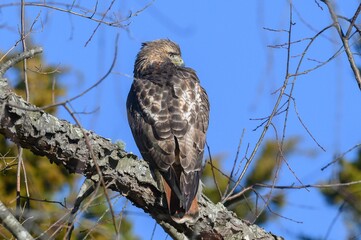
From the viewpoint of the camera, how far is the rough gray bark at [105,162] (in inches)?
162

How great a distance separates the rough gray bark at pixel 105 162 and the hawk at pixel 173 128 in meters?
0.10

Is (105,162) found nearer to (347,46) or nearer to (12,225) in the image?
(12,225)

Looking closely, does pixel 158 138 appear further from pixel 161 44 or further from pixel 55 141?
pixel 161 44

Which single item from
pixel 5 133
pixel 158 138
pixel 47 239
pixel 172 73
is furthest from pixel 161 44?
pixel 47 239

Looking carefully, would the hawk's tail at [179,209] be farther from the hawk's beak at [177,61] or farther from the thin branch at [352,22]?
the hawk's beak at [177,61]

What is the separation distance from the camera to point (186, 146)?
17.6ft

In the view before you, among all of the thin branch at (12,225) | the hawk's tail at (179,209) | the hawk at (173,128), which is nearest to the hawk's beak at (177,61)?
the hawk at (173,128)

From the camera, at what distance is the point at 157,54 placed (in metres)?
7.14

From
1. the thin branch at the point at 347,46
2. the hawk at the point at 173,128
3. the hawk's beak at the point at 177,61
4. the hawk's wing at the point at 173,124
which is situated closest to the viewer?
the thin branch at the point at 347,46

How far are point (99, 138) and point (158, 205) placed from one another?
55 cm

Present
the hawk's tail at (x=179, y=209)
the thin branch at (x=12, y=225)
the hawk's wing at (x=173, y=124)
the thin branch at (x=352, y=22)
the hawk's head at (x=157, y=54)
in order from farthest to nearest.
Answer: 1. the hawk's head at (x=157, y=54)
2. the hawk's wing at (x=173, y=124)
3. the hawk's tail at (x=179, y=209)
4. the thin branch at (x=352, y=22)
5. the thin branch at (x=12, y=225)

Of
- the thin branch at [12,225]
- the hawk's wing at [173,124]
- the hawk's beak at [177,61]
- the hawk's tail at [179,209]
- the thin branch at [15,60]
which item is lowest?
the thin branch at [12,225]

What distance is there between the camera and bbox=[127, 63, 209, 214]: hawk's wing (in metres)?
5.14

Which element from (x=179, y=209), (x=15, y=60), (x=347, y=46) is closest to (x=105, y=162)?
(x=179, y=209)
